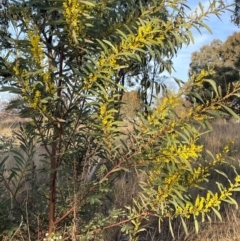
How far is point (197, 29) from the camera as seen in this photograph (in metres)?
2.08

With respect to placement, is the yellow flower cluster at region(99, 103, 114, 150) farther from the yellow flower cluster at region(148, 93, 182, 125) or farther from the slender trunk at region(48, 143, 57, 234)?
the slender trunk at region(48, 143, 57, 234)

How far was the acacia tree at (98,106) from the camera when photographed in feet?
6.10

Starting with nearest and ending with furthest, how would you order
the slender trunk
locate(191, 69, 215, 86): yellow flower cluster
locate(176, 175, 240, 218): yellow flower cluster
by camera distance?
locate(191, 69, 215, 86): yellow flower cluster, locate(176, 175, 240, 218): yellow flower cluster, the slender trunk

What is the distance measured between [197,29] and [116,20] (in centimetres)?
40

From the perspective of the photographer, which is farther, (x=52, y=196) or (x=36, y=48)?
(x=52, y=196)

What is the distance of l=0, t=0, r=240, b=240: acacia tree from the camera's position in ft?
6.10

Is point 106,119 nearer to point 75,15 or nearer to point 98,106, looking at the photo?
point 98,106

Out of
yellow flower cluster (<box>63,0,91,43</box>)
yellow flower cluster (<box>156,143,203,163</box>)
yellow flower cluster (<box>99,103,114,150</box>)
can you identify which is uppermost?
yellow flower cluster (<box>63,0,91,43</box>)

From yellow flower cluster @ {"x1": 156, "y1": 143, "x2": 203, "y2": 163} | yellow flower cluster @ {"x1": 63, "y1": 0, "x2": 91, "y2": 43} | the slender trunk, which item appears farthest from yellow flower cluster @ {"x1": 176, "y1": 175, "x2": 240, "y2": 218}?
yellow flower cluster @ {"x1": 63, "y1": 0, "x2": 91, "y2": 43}

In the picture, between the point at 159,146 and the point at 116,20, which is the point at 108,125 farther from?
the point at 116,20

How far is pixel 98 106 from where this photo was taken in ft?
6.37

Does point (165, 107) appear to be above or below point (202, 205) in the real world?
above

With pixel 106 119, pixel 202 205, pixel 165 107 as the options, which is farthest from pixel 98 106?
pixel 202 205

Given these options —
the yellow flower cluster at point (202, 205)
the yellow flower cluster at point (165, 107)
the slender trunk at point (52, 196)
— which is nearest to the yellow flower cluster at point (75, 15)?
the yellow flower cluster at point (165, 107)
